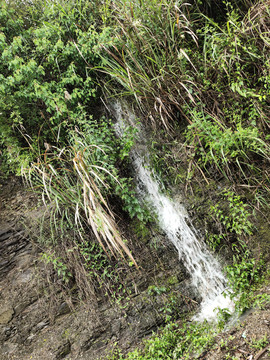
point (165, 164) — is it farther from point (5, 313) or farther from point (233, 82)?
point (5, 313)

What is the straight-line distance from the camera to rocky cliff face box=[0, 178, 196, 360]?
3156 millimetres

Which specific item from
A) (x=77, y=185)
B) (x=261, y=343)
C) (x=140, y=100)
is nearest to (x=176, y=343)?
(x=261, y=343)

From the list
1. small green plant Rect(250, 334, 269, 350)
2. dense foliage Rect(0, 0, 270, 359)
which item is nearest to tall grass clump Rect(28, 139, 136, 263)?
dense foliage Rect(0, 0, 270, 359)

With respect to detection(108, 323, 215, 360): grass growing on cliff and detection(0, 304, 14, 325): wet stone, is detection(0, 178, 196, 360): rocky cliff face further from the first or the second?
detection(108, 323, 215, 360): grass growing on cliff

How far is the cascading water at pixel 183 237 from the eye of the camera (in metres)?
3.20

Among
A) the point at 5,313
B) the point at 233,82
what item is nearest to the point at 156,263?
the point at 5,313

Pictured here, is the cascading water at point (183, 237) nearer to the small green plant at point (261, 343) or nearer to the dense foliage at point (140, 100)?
the dense foliage at point (140, 100)

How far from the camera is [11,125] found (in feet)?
12.9

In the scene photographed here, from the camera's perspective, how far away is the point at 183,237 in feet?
11.4

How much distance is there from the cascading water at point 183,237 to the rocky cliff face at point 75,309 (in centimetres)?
15

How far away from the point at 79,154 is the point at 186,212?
1536 millimetres

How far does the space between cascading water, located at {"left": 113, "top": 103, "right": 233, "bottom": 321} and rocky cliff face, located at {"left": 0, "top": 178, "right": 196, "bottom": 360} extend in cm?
15

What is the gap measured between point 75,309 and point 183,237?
164 centimetres

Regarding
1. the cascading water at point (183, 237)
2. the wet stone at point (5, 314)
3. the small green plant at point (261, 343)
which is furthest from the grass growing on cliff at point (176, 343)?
the wet stone at point (5, 314)
